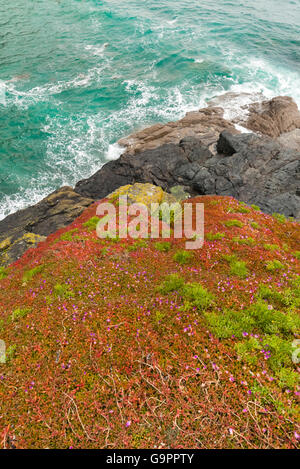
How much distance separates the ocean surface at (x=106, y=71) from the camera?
126 ft

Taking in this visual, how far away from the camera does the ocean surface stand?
3831 cm

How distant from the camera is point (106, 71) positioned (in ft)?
185

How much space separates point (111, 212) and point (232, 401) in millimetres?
15647

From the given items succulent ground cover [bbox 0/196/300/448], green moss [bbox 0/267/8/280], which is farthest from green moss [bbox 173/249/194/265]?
green moss [bbox 0/267/8/280]

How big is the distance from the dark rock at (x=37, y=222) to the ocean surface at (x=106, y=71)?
16.8 ft

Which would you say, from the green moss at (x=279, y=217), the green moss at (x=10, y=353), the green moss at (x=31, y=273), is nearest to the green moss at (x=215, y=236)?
the green moss at (x=279, y=217)

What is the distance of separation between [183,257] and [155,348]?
5906mm

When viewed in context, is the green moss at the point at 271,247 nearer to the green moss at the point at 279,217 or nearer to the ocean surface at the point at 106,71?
the green moss at the point at 279,217

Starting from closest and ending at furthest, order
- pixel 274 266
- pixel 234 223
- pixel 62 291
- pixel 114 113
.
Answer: pixel 62 291 → pixel 274 266 → pixel 234 223 → pixel 114 113

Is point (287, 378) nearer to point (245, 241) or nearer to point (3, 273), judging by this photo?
point (245, 241)

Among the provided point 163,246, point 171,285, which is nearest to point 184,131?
point 163,246

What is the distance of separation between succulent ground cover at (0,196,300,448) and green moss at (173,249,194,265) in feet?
0.19
